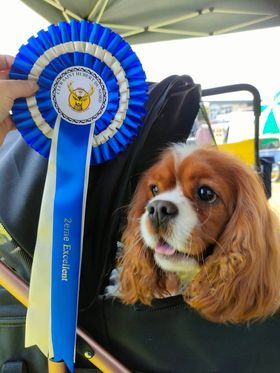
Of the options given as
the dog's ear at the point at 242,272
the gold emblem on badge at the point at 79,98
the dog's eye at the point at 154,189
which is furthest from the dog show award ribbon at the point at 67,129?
the dog's ear at the point at 242,272

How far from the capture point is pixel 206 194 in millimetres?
1044

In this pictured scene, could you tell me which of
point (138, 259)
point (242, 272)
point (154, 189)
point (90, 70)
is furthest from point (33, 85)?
point (242, 272)

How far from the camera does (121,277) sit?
1.18 meters

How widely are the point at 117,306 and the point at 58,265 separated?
0.19 metres

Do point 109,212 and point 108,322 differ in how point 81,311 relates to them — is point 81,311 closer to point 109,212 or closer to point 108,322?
point 108,322

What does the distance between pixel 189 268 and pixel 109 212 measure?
0.25 metres

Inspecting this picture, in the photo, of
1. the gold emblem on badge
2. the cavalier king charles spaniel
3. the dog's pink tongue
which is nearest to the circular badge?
the gold emblem on badge

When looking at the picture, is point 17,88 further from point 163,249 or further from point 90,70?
point 163,249

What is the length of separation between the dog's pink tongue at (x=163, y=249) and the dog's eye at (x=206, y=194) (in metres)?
0.15

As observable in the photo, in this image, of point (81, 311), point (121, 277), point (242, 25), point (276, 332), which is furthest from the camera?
point (242, 25)

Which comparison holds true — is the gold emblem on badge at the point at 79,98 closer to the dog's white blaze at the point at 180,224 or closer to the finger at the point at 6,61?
the finger at the point at 6,61

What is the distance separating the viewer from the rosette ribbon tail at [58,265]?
949 millimetres

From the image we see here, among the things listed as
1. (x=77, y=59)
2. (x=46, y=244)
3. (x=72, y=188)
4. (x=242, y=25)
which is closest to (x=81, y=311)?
(x=46, y=244)

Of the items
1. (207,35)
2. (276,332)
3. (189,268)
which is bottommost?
(276,332)
